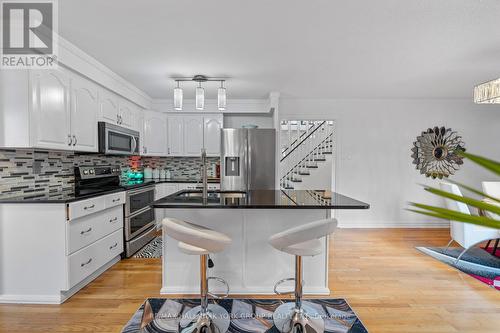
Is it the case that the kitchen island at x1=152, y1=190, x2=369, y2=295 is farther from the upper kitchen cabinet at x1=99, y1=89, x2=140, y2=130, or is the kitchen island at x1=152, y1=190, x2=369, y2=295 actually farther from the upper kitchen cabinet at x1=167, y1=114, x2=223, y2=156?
the upper kitchen cabinet at x1=167, y1=114, x2=223, y2=156

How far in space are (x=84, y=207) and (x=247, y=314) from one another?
177 centimetres

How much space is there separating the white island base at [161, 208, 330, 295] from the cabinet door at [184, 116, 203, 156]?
102 inches

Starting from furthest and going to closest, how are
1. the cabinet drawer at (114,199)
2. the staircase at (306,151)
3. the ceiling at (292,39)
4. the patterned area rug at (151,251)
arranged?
the staircase at (306,151)
the patterned area rug at (151,251)
the cabinet drawer at (114,199)
the ceiling at (292,39)

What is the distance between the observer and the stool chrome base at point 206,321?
201 cm

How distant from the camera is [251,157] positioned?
4.42 metres

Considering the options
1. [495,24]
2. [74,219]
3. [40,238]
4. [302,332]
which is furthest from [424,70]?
[40,238]

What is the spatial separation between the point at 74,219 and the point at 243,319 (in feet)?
5.64

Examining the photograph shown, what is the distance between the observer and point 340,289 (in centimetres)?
269

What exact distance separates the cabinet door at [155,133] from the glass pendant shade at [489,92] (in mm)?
4475

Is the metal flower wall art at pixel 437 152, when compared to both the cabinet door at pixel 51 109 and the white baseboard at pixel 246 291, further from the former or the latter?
the cabinet door at pixel 51 109

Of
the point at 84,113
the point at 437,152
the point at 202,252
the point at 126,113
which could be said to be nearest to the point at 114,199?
the point at 84,113

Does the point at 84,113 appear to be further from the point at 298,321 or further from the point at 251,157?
the point at 298,321

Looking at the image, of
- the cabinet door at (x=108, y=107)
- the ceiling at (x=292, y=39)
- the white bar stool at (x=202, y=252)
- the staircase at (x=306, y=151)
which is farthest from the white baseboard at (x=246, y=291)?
the staircase at (x=306, y=151)

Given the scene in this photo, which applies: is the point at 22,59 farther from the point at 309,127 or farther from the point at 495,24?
the point at 309,127
